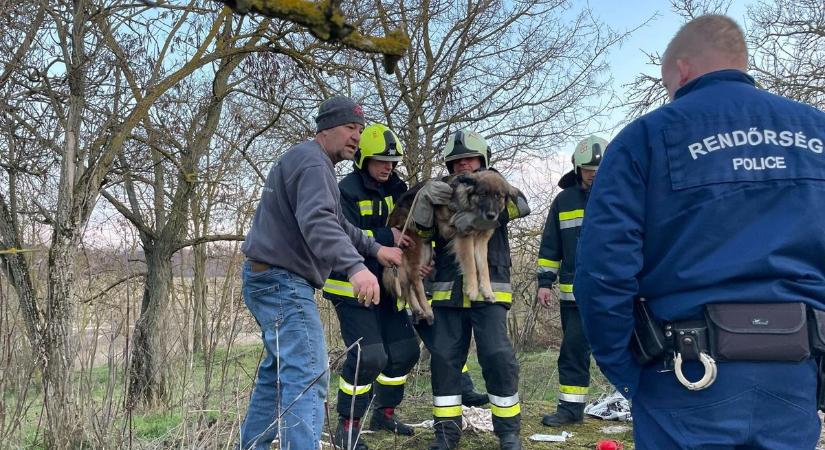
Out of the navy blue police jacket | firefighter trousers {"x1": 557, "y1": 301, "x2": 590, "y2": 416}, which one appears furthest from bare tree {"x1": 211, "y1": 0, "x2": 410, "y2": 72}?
firefighter trousers {"x1": 557, "y1": 301, "x2": 590, "y2": 416}

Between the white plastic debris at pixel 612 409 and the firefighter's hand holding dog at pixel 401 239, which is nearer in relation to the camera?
the firefighter's hand holding dog at pixel 401 239

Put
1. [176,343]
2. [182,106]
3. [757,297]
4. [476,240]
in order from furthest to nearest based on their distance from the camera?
[182,106] → [476,240] → [176,343] → [757,297]

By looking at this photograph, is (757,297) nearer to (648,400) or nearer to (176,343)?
(648,400)

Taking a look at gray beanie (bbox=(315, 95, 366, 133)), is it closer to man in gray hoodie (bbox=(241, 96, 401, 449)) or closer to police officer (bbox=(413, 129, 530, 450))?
man in gray hoodie (bbox=(241, 96, 401, 449))

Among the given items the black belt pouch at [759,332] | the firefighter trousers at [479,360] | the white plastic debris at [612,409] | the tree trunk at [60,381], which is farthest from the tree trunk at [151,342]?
the white plastic debris at [612,409]

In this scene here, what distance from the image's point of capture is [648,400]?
2.46m

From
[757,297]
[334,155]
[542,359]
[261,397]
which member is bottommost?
[542,359]

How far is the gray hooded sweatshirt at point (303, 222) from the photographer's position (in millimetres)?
3416

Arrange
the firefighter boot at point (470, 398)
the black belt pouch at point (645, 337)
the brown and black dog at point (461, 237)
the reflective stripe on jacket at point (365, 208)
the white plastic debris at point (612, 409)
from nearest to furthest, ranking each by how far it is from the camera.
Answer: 1. the black belt pouch at point (645, 337)
2. the brown and black dog at point (461, 237)
3. the reflective stripe on jacket at point (365, 208)
4. the white plastic debris at point (612, 409)
5. the firefighter boot at point (470, 398)

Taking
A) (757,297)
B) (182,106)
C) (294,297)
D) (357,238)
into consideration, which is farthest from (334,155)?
(182,106)

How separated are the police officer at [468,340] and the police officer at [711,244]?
197 cm

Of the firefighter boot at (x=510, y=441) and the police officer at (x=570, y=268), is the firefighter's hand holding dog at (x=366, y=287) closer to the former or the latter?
the firefighter boot at (x=510, y=441)

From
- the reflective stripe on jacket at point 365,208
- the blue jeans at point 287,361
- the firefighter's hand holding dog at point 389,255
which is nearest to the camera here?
the blue jeans at point 287,361

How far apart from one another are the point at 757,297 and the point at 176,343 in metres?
3.51
